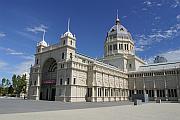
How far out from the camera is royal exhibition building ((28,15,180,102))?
62041mm

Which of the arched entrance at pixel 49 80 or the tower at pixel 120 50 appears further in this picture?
the tower at pixel 120 50

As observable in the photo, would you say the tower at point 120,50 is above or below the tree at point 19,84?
above

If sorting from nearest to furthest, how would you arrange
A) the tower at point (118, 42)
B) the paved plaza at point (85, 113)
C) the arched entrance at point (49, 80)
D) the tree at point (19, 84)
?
the paved plaza at point (85, 113)
the arched entrance at point (49, 80)
the tower at point (118, 42)
the tree at point (19, 84)

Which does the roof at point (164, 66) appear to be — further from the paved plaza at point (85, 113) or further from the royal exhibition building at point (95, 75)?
the paved plaza at point (85, 113)

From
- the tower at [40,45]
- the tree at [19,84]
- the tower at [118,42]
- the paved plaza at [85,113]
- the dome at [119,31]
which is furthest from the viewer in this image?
the tree at [19,84]

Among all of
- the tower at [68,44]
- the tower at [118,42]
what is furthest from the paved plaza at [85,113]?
the tower at [118,42]

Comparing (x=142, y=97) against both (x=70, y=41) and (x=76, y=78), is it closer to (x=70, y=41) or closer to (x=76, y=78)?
(x=76, y=78)

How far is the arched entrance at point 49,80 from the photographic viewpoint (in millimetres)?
69812

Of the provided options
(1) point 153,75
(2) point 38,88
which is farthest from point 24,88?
(1) point 153,75

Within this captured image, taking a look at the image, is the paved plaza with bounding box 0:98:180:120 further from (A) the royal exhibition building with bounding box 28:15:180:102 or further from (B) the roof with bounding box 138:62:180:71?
(B) the roof with bounding box 138:62:180:71

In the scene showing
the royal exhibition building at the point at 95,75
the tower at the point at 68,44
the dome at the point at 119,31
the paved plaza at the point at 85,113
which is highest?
the dome at the point at 119,31

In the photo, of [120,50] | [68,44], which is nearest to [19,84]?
[68,44]

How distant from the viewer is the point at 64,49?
2574 inches

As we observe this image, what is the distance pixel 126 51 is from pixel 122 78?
1851 centimetres
